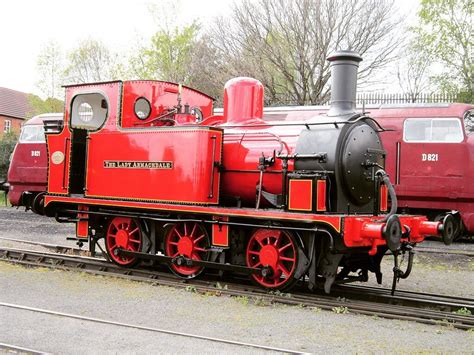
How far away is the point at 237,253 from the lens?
7938 millimetres

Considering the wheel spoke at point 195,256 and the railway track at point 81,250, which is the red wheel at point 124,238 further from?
the railway track at point 81,250

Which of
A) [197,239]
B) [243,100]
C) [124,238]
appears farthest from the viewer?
[124,238]

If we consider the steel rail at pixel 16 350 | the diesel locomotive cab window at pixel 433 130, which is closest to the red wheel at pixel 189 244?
the steel rail at pixel 16 350

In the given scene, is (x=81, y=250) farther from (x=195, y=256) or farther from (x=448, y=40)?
(x=448, y=40)

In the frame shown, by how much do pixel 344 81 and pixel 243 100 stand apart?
5.85 ft

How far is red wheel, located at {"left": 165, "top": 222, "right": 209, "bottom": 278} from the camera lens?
26.9ft

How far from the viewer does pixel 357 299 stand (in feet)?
24.3

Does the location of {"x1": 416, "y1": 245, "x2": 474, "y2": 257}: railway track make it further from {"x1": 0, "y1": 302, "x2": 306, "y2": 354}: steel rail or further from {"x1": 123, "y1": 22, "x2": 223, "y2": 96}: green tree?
{"x1": 123, "y1": 22, "x2": 223, "y2": 96}: green tree

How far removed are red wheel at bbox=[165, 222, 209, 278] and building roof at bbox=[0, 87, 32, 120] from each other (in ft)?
139

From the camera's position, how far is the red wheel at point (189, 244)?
819cm

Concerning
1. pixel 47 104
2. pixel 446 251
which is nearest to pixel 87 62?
pixel 47 104

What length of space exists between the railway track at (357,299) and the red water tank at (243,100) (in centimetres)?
255

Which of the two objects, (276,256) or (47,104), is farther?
(47,104)

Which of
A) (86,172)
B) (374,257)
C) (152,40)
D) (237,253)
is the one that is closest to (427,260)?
(374,257)
